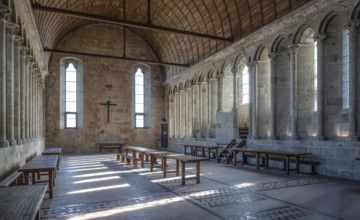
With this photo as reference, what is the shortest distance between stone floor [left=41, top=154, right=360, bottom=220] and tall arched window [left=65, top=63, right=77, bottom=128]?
491 inches

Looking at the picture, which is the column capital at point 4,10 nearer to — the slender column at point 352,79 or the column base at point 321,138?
the slender column at point 352,79

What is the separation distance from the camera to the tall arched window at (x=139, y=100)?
2353 centimetres

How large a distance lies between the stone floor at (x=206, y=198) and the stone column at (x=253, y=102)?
12.9ft

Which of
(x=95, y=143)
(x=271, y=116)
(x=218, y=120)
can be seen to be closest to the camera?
(x=271, y=116)

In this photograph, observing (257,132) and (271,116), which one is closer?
(271,116)

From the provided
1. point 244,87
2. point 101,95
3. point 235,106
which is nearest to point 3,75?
point 235,106

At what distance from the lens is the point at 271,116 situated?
41.0 feet

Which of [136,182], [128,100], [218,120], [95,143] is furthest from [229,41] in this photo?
[95,143]

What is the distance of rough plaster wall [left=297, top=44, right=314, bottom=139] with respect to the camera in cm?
1115

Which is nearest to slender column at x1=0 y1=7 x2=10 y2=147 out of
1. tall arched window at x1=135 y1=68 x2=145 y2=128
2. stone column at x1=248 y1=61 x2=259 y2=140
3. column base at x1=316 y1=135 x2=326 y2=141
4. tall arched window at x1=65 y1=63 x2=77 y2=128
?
column base at x1=316 y1=135 x2=326 y2=141

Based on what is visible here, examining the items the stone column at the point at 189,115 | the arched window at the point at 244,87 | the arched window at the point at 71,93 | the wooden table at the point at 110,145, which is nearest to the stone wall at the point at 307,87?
the arched window at the point at 244,87

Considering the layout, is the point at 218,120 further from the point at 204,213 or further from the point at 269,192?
the point at 204,213

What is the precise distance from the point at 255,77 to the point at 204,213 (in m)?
9.49

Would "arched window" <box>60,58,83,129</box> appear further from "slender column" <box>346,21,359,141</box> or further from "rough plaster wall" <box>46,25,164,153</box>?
"slender column" <box>346,21,359,141</box>
